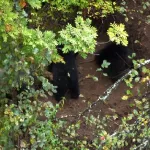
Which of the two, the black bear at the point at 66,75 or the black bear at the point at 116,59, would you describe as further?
the black bear at the point at 116,59

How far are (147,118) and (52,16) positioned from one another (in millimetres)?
2720

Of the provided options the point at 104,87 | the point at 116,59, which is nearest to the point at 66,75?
the point at 104,87

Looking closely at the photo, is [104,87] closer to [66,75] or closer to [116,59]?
[116,59]

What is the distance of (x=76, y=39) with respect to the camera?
3590mm

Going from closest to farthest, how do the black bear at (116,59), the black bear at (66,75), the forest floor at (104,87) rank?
the black bear at (66,75), the forest floor at (104,87), the black bear at (116,59)

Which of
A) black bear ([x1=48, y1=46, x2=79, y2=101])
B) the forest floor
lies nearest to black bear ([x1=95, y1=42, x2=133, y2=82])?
the forest floor

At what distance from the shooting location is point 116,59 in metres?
6.60

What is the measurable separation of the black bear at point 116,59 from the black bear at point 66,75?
71cm

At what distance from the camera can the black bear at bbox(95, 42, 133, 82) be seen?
6.54 metres

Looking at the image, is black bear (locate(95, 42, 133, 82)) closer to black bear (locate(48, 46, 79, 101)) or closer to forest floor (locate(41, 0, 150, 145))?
forest floor (locate(41, 0, 150, 145))

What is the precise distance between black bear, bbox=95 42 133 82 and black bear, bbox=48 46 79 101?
0.71m

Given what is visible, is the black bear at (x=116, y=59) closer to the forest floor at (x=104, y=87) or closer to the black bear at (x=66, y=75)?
the forest floor at (x=104, y=87)

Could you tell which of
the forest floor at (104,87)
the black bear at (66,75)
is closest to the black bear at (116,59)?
the forest floor at (104,87)

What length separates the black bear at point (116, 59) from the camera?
654 cm
